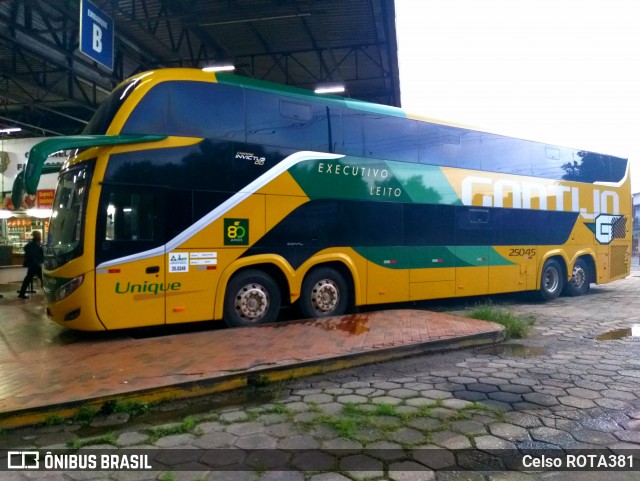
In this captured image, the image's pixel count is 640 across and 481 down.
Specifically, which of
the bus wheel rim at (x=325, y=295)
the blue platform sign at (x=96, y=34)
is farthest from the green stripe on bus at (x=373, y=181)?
the blue platform sign at (x=96, y=34)

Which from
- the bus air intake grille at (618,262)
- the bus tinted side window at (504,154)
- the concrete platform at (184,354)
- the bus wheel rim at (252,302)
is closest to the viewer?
the concrete platform at (184,354)

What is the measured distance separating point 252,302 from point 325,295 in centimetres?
148

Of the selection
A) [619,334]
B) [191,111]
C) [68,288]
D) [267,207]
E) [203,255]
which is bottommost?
[619,334]

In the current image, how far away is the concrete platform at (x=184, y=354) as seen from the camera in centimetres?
475

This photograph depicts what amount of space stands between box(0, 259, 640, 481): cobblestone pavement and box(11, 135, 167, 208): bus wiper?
124 inches

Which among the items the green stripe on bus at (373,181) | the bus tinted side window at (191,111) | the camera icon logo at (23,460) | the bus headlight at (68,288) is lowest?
the camera icon logo at (23,460)

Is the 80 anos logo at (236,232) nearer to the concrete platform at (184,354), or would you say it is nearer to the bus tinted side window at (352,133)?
the concrete platform at (184,354)

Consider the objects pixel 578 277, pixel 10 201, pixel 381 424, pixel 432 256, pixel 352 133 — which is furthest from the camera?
pixel 10 201

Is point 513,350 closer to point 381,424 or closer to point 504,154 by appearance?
point 381,424

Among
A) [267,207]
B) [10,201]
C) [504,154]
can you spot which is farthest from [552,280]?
[10,201]

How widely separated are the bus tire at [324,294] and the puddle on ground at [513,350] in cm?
273

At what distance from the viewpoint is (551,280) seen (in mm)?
12922

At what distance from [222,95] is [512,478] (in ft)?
21.5

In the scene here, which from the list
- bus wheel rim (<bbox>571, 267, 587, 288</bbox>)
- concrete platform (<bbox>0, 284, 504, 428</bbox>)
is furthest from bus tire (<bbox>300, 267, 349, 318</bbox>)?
bus wheel rim (<bbox>571, 267, 587, 288</bbox>)
